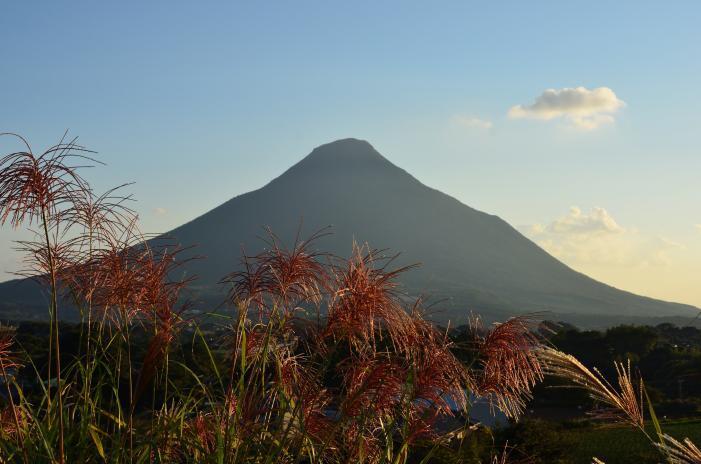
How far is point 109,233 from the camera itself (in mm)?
4523

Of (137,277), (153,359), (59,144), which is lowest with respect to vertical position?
(153,359)

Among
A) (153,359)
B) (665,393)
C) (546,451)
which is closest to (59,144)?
(153,359)

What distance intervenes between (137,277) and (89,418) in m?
0.73

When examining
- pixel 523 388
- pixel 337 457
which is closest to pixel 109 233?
pixel 337 457

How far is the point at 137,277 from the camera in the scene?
422 centimetres

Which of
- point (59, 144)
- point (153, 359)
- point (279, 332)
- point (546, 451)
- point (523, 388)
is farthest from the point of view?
point (546, 451)

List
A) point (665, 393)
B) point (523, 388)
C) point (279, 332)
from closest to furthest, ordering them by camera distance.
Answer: point (279, 332) < point (523, 388) < point (665, 393)

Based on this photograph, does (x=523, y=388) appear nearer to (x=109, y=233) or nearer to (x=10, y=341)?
(x=109, y=233)

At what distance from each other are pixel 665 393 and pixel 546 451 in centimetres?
3206

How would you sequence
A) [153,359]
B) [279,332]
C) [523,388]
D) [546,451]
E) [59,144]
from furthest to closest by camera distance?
1. [546,451]
2. [523,388]
3. [279,332]
4. [59,144]
5. [153,359]

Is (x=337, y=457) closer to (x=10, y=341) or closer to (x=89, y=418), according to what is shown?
(x=89, y=418)

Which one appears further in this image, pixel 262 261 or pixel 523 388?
pixel 523 388

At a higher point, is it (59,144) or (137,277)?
(59,144)

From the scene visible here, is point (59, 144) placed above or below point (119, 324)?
above
